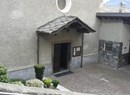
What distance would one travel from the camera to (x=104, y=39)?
19.2 meters

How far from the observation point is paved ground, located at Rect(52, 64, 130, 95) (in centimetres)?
1290

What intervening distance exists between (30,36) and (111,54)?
27.4 feet

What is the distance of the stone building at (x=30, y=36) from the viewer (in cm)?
1270

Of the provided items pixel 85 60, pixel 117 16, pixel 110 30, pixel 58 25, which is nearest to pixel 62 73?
pixel 85 60

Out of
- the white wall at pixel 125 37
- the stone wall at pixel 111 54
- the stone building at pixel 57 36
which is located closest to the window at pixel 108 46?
the stone building at pixel 57 36

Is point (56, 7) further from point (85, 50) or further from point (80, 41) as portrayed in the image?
point (85, 50)

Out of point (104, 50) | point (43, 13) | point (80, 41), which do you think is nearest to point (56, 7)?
point (43, 13)

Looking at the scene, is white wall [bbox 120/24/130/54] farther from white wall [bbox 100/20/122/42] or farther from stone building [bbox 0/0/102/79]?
stone building [bbox 0/0/102/79]

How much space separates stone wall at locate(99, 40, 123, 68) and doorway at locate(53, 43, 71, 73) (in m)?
4.11

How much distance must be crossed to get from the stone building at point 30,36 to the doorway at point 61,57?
0.09 m

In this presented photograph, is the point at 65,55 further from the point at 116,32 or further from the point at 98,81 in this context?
the point at 116,32

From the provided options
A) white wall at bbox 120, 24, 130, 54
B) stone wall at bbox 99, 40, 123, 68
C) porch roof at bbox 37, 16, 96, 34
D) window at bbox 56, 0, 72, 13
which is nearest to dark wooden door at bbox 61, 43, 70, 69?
porch roof at bbox 37, 16, 96, 34

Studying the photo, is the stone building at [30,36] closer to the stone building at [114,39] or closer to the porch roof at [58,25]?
the porch roof at [58,25]

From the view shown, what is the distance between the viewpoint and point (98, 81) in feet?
48.1
